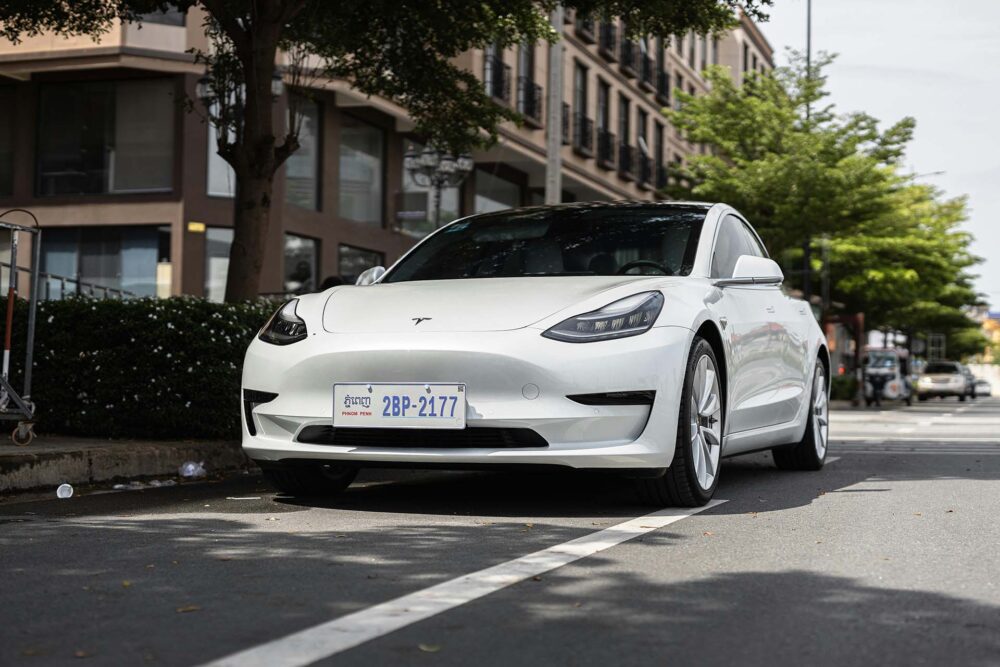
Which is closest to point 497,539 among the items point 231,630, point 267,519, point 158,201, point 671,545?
point 671,545

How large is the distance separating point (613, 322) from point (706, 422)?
889 mm

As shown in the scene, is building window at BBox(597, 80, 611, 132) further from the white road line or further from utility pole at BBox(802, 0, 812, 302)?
the white road line

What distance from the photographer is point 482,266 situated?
23.4 ft

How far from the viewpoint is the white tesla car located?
18.9ft

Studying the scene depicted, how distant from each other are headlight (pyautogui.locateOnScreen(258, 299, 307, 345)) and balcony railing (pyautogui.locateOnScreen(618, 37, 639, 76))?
3415cm

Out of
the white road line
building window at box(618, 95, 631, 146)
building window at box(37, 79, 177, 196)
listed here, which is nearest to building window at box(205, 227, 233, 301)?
Result: building window at box(37, 79, 177, 196)

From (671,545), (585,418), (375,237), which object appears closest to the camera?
(671,545)

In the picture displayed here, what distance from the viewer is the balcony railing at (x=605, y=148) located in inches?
1468

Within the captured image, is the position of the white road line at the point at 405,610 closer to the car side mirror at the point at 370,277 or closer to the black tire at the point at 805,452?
the car side mirror at the point at 370,277

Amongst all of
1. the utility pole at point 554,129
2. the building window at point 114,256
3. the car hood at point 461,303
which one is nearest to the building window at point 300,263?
the building window at point 114,256

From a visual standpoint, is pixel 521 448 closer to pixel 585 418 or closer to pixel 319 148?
pixel 585 418

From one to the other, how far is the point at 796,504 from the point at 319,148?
19.6 m

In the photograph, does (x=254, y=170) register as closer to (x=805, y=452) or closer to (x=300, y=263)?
(x=805, y=452)

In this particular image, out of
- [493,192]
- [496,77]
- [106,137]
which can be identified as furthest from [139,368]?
[493,192]
